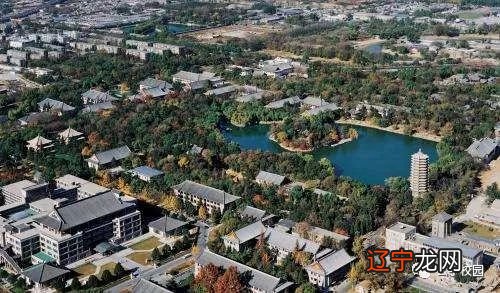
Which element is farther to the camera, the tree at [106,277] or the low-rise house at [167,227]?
the low-rise house at [167,227]

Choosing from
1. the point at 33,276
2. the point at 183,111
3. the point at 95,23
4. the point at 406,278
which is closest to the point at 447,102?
the point at 183,111

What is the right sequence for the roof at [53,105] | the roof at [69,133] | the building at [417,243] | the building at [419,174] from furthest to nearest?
the roof at [53,105]
the roof at [69,133]
the building at [419,174]
the building at [417,243]

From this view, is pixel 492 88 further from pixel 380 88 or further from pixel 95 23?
pixel 95 23

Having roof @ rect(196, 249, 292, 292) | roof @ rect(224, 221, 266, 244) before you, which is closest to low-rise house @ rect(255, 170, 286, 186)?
roof @ rect(224, 221, 266, 244)

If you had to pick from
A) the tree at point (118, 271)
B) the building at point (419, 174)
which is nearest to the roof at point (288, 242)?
the tree at point (118, 271)

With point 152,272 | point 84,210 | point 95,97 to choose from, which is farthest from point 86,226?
point 95,97

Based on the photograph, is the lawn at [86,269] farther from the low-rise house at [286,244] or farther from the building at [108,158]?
the building at [108,158]

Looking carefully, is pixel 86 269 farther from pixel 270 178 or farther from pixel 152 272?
pixel 270 178
